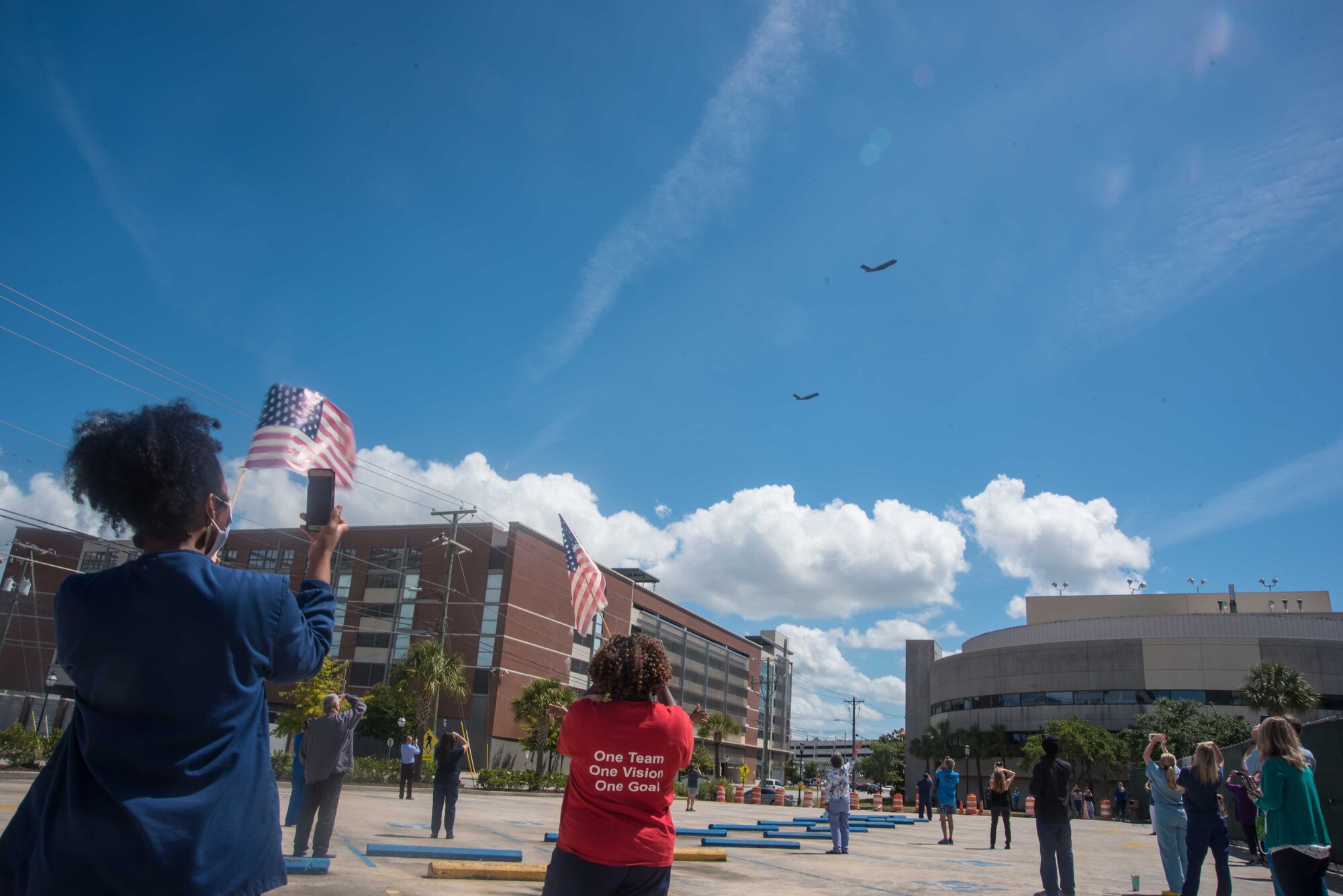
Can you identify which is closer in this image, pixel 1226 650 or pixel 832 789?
pixel 832 789

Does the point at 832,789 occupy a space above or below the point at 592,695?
below

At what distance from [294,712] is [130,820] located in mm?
42613

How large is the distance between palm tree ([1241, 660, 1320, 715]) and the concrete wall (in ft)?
135

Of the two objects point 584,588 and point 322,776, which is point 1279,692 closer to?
point 584,588

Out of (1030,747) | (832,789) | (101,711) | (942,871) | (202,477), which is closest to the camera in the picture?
(101,711)

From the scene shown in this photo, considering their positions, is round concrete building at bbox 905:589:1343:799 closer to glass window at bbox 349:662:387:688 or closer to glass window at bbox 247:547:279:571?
glass window at bbox 349:662:387:688

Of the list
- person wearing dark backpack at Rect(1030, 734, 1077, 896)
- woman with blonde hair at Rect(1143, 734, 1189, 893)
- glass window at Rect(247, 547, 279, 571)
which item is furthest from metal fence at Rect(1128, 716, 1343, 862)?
glass window at Rect(247, 547, 279, 571)

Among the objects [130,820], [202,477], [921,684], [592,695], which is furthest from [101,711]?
[921,684]

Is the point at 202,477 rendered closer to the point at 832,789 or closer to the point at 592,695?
the point at 592,695

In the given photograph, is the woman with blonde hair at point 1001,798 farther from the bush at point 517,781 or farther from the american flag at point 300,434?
the bush at point 517,781

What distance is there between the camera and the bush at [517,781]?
1490 inches

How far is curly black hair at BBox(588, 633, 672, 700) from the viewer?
4.07 metres

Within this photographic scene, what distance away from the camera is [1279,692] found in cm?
5338

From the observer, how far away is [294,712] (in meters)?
39.9
